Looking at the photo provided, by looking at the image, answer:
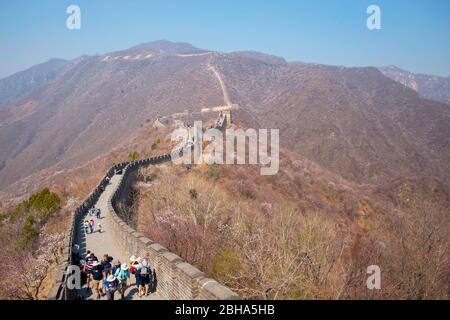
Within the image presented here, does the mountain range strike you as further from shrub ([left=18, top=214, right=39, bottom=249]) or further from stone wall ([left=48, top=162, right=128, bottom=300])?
shrub ([left=18, top=214, right=39, bottom=249])

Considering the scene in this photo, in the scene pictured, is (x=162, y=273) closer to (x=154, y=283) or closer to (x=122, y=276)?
(x=154, y=283)

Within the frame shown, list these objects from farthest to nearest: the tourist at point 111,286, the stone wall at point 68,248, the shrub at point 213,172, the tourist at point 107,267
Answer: the shrub at point 213,172
the tourist at point 107,267
the tourist at point 111,286
the stone wall at point 68,248

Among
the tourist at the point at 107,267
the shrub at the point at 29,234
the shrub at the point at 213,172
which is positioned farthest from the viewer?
the shrub at the point at 213,172

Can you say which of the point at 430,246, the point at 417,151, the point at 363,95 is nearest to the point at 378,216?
the point at 430,246

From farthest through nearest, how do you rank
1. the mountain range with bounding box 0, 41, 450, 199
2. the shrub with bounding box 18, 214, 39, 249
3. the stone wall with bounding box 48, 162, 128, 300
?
the mountain range with bounding box 0, 41, 450, 199 → the shrub with bounding box 18, 214, 39, 249 → the stone wall with bounding box 48, 162, 128, 300

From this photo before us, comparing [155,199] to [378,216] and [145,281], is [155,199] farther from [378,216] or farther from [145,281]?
[378,216]

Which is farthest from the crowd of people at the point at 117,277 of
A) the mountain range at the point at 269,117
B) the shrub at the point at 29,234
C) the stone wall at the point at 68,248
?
the mountain range at the point at 269,117

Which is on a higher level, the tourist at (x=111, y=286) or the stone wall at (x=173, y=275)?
the stone wall at (x=173, y=275)

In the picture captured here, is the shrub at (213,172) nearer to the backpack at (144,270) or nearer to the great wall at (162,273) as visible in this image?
the great wall at (162,273)

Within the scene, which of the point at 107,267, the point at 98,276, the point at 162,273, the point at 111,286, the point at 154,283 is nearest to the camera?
the point at 111,286

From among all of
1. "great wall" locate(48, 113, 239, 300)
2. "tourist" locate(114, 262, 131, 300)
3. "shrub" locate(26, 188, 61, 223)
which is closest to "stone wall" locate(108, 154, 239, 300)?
"great wall" locate(48, 113, 239, 300)

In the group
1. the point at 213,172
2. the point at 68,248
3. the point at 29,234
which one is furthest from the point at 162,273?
the point at 213,172
